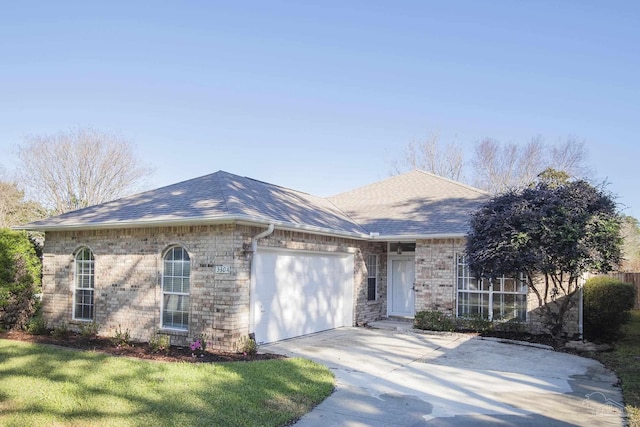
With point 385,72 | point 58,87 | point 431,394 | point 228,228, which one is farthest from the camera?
point 58,87

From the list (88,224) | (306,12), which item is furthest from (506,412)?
(306,12)

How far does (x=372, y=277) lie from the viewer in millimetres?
16047

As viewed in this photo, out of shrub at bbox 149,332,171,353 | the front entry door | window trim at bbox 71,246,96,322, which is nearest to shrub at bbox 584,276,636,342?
the front entry door

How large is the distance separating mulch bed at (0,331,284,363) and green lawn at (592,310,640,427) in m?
5.87

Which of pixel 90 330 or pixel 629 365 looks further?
pixel 90 330

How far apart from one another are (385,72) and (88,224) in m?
11.2

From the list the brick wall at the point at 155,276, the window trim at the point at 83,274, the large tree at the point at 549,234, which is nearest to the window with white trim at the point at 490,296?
the large tree at the point at 549,234

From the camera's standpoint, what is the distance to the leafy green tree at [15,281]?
1277 cm

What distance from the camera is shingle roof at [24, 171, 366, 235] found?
1058 cm

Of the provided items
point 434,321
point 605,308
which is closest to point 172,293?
point 434,321

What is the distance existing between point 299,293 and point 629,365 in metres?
7.41

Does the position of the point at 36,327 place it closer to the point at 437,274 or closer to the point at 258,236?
the point at 258,236

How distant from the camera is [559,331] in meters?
12.7

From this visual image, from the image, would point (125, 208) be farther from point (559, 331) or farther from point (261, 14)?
point (559, 331)
